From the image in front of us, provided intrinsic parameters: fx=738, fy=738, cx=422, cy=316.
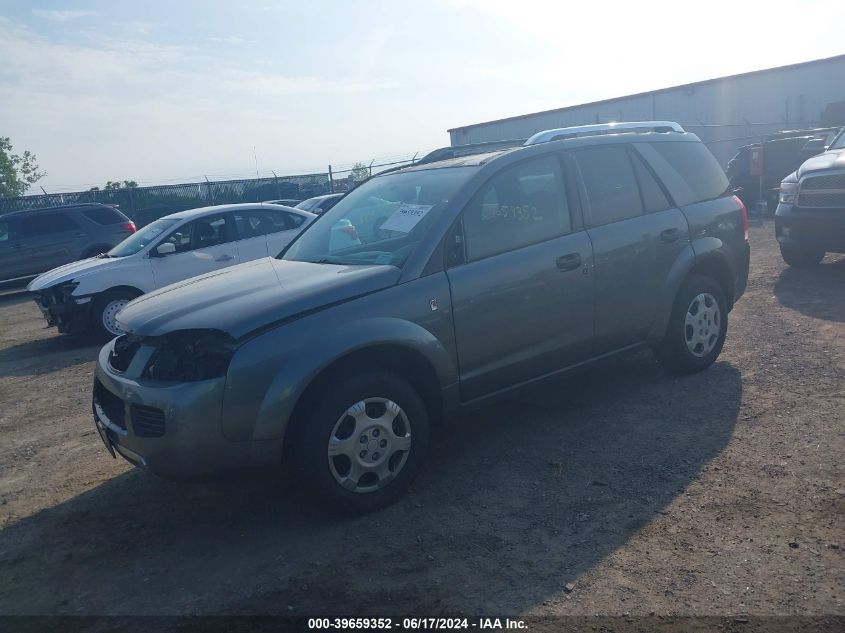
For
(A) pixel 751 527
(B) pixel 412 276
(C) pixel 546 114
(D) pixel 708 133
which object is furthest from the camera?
(C) pixel 546 114

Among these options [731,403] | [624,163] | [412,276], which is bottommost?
[731,403]

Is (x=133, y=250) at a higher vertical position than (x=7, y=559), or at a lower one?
higher

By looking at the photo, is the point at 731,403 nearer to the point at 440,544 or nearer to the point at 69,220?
the point at 440,544

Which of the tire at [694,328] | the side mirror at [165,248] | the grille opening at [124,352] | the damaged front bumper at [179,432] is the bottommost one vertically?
the tire at [694,328]

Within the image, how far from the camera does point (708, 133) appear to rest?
28.2m

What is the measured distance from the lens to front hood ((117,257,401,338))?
380cm

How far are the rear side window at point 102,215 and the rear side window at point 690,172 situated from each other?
1305cm

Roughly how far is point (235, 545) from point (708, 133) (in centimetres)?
2830

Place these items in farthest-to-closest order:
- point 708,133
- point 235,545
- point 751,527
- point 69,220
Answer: point 708,133 < point 69,220 < point 235,545 < point 751,527

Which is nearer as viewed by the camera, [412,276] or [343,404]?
[343,404]

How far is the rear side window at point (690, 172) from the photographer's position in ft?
18.6

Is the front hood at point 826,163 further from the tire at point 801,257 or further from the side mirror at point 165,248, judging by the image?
the side mirror at point 165,248

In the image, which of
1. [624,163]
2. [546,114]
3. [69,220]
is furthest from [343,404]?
[546,114]

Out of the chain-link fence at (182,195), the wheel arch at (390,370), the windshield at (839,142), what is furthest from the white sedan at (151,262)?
the chain-link fence at (182,195)
